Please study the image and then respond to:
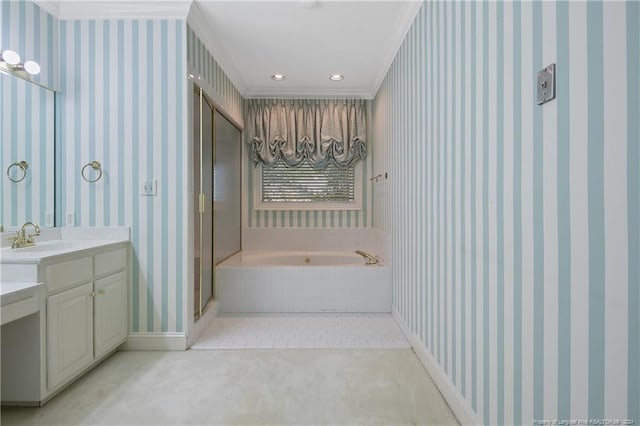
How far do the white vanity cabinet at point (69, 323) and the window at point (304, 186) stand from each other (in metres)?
2.23

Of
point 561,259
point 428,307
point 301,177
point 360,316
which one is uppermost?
point 301,177

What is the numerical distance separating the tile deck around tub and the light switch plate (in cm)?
197

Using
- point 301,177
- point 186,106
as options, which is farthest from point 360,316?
point 186,106

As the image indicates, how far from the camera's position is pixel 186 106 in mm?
2498

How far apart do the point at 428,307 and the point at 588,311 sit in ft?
4.42

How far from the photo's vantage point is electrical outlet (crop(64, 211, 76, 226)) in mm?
2475

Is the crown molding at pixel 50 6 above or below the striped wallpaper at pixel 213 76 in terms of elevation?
above

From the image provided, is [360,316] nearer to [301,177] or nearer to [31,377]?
[301,177]

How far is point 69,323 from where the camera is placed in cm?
191

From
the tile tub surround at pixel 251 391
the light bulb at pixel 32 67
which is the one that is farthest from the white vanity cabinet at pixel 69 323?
the light bulb at pixel 32 67

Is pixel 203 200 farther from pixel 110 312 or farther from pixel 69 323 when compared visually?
pixel 69 323

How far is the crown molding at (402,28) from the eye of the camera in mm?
2391

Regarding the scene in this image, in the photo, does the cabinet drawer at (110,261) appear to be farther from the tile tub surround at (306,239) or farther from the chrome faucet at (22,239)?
the tile tub surround at (306,239)

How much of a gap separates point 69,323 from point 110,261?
479 mm
